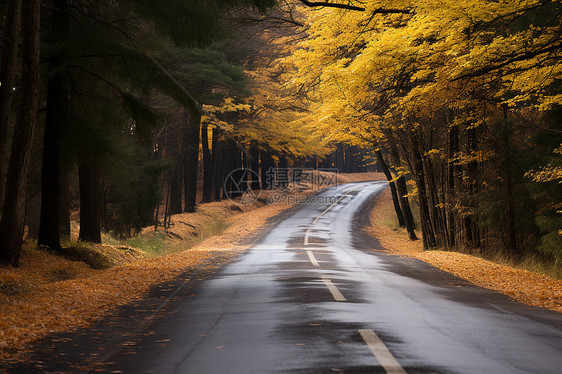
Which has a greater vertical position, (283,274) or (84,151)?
(84,151)

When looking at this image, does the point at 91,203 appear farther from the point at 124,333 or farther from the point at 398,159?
the point at 398,159

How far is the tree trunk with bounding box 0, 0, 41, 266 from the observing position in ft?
40.7

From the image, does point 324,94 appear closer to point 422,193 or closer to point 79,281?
point 422,193

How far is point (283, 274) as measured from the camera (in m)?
14.3

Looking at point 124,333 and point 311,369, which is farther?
point 124,333

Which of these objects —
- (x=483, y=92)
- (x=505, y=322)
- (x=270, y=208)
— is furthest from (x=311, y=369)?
(x=270, y=208)

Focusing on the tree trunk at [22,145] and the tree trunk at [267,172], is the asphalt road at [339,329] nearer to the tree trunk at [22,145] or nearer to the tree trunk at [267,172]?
the tree trunk at [22,145]

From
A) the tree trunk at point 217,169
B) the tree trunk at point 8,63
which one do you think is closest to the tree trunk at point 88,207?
the tree trunk at point 8,63

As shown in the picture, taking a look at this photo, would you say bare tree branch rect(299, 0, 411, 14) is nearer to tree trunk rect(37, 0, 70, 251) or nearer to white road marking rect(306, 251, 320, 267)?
tree trunk rect(37, 0, 70, 251)

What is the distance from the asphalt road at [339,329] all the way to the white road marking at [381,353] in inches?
0.5

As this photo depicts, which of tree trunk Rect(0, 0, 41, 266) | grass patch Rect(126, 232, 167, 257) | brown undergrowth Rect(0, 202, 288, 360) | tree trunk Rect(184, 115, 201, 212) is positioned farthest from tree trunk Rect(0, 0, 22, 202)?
tree trunk Rect(184, 115, 201, 212)

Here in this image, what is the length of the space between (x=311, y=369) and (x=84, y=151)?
11.2 metres

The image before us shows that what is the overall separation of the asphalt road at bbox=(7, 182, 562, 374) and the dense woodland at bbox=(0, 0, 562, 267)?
482cm

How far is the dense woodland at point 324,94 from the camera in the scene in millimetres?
12359
